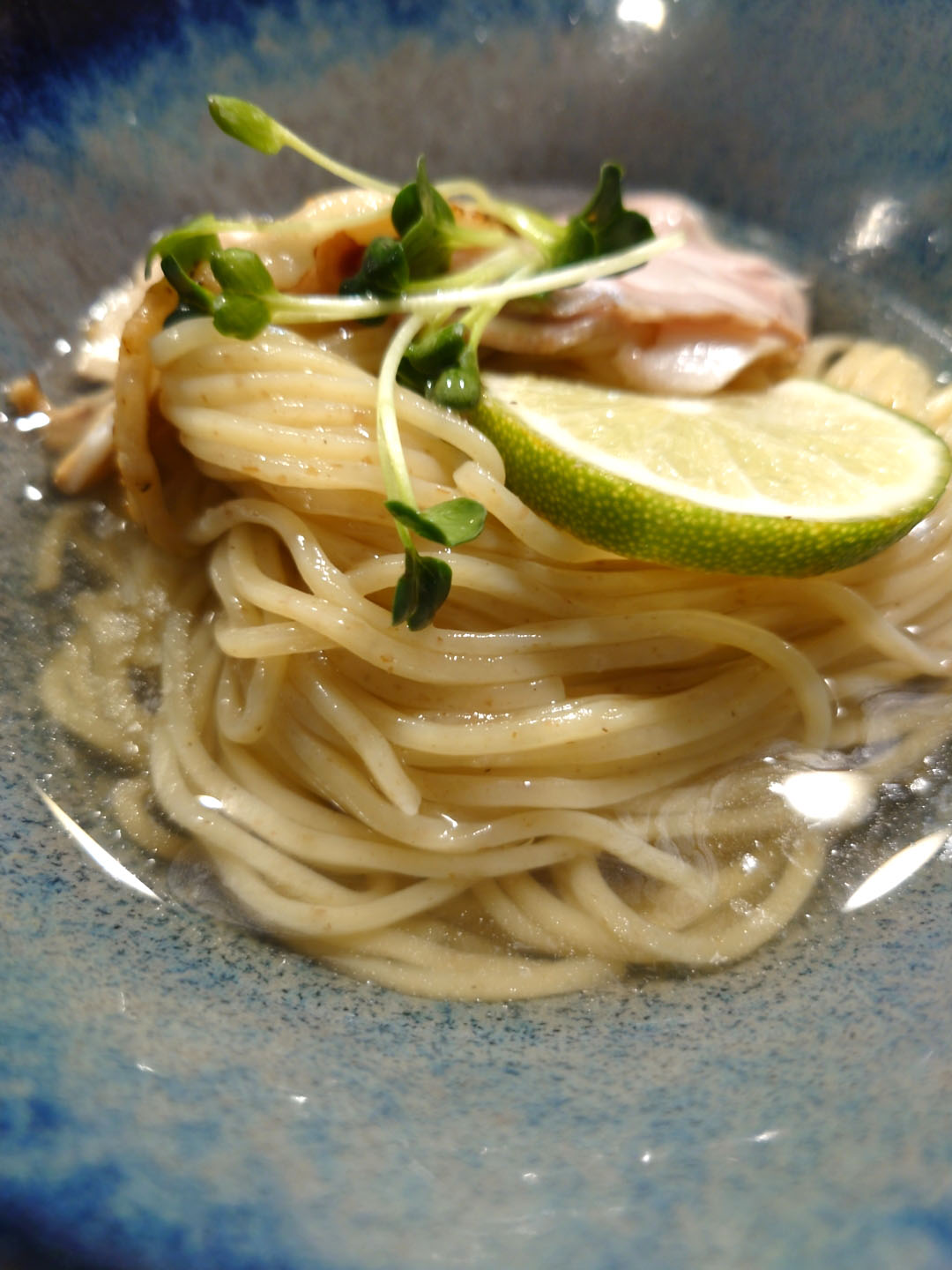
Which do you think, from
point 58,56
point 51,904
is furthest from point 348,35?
point 51,904

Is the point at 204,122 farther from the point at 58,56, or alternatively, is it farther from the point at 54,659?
the point at 54,659

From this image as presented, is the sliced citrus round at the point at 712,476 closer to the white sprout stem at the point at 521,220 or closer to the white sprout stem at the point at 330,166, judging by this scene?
the white sprout stem at the point at 521,220

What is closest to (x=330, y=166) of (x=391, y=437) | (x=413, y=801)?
(x=391, y=437)

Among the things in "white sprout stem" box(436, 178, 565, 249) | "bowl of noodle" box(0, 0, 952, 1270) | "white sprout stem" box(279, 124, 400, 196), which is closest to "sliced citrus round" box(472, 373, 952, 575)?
"bowl of noodle" box(0, 0, 952, 1270)

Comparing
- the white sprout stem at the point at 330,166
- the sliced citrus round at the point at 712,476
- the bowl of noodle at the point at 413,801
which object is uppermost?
the white sprout stem at the point at 330,166

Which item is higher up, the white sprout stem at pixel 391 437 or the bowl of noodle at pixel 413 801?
the white sprout stem at pixel 391 437

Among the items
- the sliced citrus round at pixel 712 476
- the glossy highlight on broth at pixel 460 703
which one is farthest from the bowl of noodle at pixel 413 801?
the sliced citrus round at pixel 712 476
